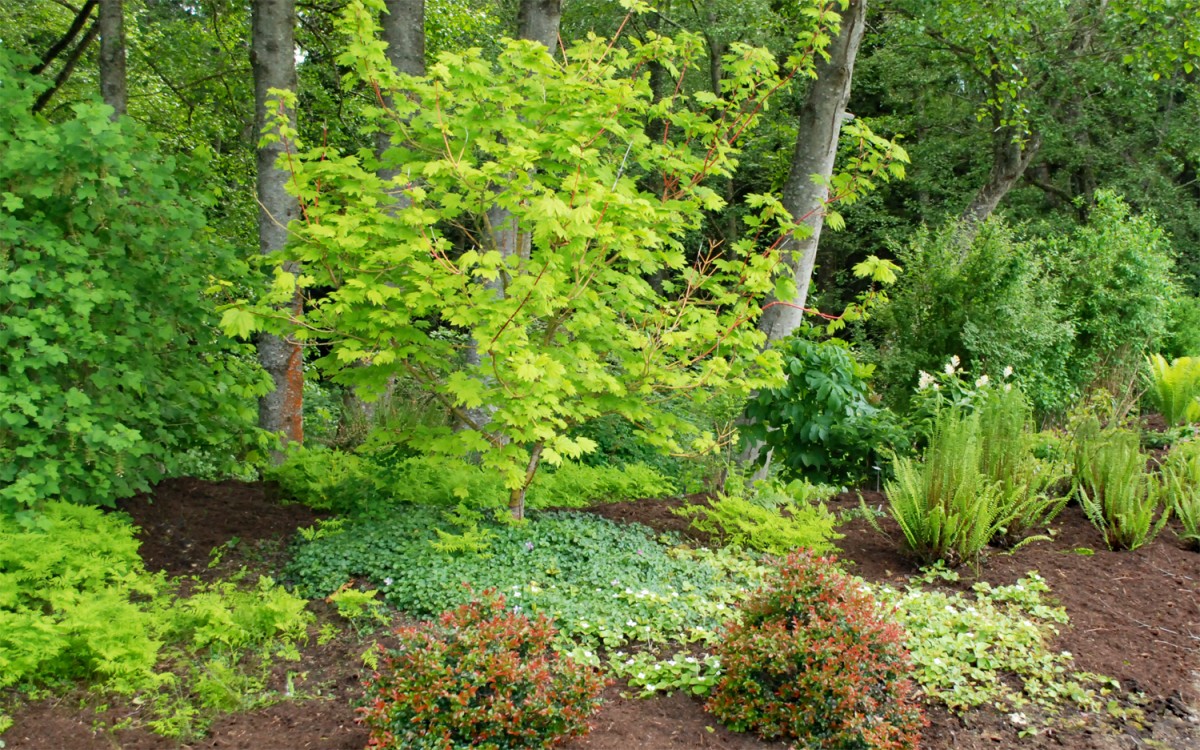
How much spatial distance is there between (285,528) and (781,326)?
407 centimetres

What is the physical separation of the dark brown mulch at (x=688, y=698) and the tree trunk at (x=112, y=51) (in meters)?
3.27

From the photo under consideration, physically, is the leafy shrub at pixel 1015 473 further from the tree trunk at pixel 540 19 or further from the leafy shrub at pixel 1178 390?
the tree trunk at pixel 540 19

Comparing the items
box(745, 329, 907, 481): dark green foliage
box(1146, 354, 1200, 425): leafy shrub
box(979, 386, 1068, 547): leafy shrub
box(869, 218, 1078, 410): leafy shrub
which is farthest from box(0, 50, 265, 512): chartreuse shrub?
box(1146, 354, 1200, 425): leafy shrub

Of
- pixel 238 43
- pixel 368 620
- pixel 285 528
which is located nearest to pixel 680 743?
pixel 368 620

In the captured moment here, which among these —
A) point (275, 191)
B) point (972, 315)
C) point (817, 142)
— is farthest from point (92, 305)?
point (972, 315)

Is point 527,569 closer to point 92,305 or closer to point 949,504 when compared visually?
point 949,504

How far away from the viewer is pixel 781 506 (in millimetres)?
6465

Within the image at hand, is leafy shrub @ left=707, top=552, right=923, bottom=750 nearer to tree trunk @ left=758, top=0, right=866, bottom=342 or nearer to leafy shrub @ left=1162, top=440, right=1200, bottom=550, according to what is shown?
leafy shrub @ left=1162, top=440, right=1200, bottom=550

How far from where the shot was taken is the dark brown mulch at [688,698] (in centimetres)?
320

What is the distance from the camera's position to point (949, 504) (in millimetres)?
4969

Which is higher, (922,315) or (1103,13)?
(1103,13)

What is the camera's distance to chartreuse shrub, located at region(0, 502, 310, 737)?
3.40 metres

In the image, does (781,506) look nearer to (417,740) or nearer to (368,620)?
(368,620)

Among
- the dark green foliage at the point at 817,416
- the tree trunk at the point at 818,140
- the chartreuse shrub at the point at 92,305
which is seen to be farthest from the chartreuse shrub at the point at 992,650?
the chartreuse shrub at the point at 92,305
